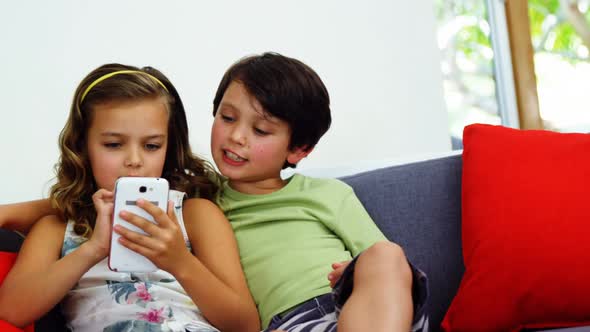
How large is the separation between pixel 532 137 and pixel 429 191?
0.25 metres

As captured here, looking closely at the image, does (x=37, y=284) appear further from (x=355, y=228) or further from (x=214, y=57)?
(x=214, y=57)

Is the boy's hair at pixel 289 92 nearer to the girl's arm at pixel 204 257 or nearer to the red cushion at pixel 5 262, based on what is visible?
the girl's arm at pixel 204 257

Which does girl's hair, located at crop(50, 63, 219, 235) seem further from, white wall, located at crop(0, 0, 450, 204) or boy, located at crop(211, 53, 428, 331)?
white wall, located at crop(0, 0, 450, 204)

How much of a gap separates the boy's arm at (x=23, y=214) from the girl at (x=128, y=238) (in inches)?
2.3

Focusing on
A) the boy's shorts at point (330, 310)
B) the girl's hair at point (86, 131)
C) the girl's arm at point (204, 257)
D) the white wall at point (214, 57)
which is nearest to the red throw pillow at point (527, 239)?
the boy's shorts at point (330, 310)

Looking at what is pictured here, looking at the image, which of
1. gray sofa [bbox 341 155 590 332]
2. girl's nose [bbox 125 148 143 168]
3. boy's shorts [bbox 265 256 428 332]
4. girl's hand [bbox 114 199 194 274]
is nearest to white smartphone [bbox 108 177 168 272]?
girl's hand [bbox 114 199 194 274]

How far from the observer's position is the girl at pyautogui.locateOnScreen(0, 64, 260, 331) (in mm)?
1113

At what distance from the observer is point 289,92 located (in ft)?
4.77

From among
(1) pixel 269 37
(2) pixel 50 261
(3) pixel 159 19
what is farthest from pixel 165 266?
(1) pixel 269 37

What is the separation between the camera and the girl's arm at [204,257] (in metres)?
1.08

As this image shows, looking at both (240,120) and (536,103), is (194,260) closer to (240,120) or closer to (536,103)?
(240,120)

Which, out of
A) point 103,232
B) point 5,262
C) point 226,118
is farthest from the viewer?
point 226,118

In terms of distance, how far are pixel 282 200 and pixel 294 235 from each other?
9cm

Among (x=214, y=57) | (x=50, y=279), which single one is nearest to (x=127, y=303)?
(x=50, y=279)
